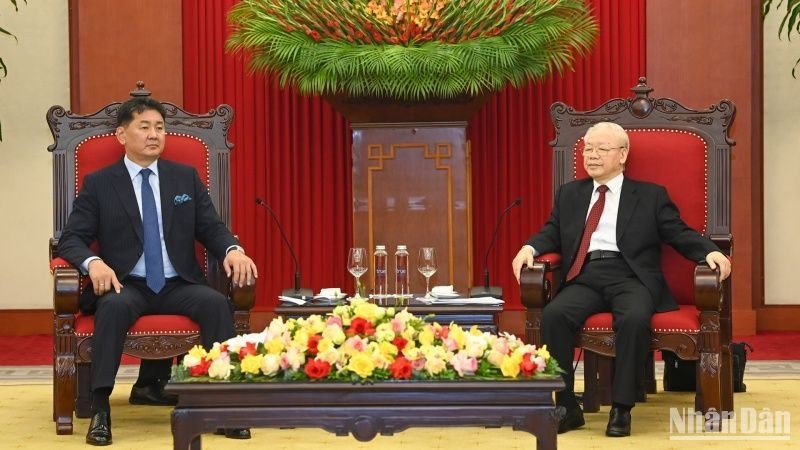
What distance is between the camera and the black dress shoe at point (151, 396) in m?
4.90

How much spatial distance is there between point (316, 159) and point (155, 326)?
2755 millimetres

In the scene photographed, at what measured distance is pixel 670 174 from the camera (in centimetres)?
480

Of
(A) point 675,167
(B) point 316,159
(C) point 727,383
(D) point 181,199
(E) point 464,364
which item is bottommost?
(C) point 727,383

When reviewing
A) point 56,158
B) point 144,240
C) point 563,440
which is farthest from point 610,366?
point 56,158

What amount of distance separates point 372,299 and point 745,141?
2.84 meters

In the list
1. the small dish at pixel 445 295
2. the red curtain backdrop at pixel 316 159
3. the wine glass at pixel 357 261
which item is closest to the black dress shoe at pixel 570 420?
the small dish at pixel 445 295

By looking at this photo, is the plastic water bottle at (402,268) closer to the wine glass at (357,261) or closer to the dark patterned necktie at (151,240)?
the wine glass at (357,261)

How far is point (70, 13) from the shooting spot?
7066 mm

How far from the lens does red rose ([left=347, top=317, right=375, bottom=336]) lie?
128 inches

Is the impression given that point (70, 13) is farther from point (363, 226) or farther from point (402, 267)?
point (402, 267)

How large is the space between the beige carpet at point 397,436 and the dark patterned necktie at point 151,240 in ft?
1.66

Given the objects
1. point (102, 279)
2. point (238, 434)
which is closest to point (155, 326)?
point (102, 279)

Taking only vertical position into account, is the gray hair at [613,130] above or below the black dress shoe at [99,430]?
above

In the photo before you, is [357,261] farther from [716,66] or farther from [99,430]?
[716,66]
